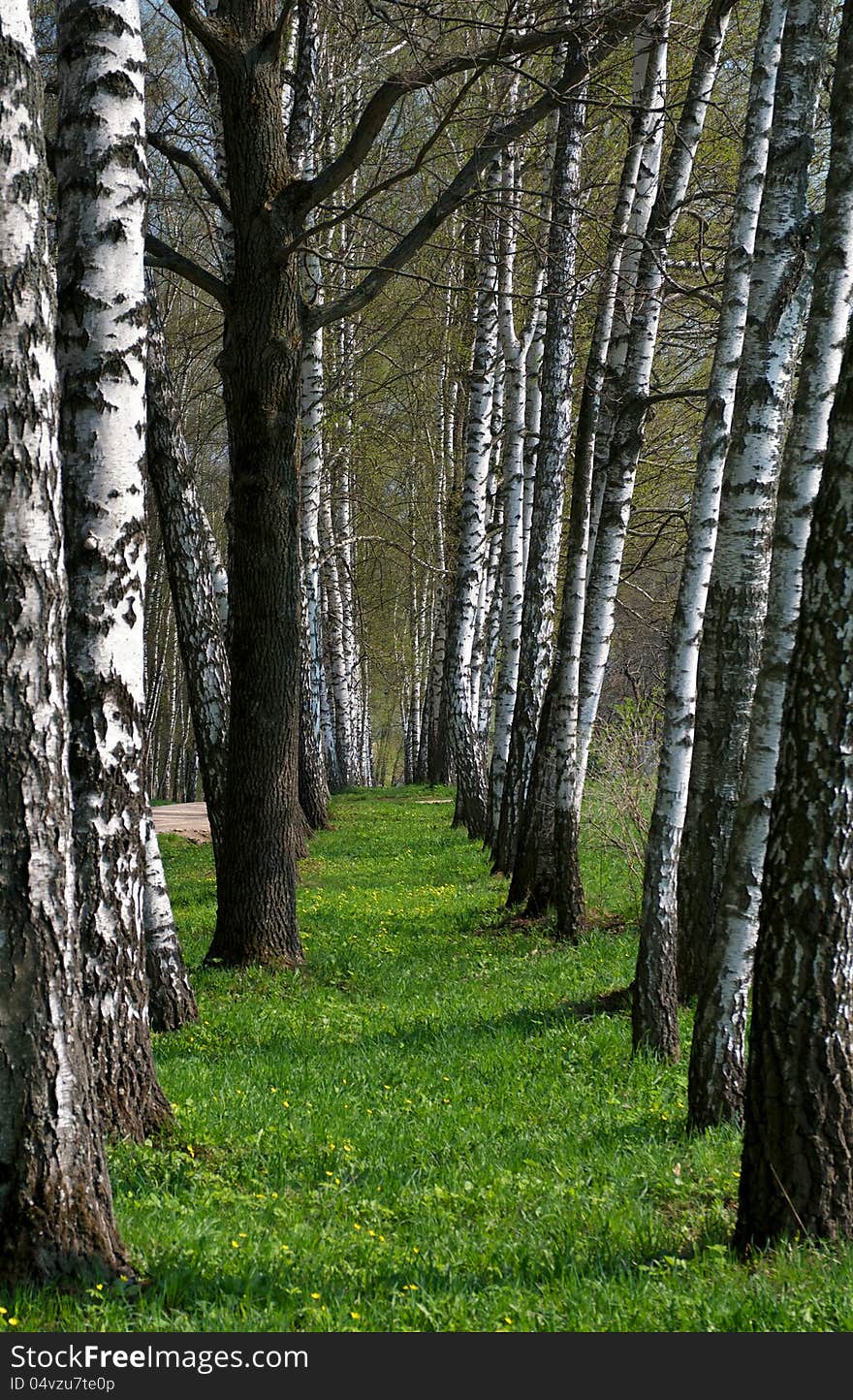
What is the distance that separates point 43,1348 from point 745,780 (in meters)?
3.45

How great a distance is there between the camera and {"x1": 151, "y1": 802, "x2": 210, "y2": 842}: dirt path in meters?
21.2

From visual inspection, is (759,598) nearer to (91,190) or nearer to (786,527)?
(786,527)

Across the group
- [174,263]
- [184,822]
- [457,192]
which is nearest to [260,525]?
[174,263]

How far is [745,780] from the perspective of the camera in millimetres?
5246

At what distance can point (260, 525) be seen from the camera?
917cm

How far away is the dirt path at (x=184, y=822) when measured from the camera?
2117 cm

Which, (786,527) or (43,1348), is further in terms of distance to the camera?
(786,527)

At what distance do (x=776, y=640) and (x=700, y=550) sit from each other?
6.96 feet

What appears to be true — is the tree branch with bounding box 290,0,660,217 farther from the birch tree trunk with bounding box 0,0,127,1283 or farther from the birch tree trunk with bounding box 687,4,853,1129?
the birch tree trunk with bounding box 0,0,127,1283

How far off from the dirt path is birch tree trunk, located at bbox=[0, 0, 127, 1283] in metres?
15.3

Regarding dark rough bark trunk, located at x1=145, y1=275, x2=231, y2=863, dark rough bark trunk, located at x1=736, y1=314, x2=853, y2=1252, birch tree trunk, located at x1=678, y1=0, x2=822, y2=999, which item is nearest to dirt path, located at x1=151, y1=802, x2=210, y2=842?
dark rough bark trunk, located at x1=145, y1=275, x2=231, y2=863

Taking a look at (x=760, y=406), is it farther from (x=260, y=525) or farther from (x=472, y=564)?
Answer: (x=472, y=564)

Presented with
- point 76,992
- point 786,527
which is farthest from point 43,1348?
point 786,527

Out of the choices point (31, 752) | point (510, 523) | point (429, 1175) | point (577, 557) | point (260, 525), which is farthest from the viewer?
point (510, 523)
